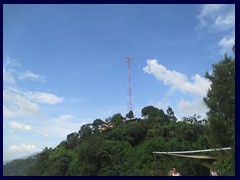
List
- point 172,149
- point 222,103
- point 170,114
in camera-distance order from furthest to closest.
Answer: point 170,114 → point 172,149 → point 222,103

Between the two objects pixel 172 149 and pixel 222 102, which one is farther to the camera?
pixel 172 149

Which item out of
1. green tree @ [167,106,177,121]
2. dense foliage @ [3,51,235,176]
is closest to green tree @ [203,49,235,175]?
dense foliage @ [3,51,235,176]

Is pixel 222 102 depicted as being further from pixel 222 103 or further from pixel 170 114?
pixel 170 114

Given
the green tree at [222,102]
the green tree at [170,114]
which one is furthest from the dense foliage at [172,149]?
the green tree at [170,114]

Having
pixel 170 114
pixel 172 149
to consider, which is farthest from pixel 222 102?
pixel 170 114

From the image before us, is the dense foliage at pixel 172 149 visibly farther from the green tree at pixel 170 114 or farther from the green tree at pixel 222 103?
the green tree at pixel 170 114

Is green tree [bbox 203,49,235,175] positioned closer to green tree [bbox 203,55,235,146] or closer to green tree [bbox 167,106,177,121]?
green tree [bbox 203,55,235,146]

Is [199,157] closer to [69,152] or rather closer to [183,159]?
[183,159]

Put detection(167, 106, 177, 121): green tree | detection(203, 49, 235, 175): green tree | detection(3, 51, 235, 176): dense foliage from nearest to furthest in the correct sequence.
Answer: detection(3, 51, 235, 176): dense foliage < detection(203, 49, 235, 175): green tree < detection(167, 106, 177, 121): green tree

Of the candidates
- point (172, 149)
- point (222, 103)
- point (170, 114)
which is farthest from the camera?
point (170, 114)
